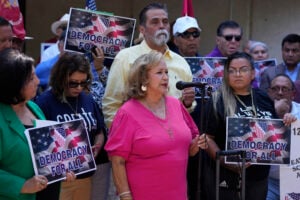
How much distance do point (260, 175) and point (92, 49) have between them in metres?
1.71

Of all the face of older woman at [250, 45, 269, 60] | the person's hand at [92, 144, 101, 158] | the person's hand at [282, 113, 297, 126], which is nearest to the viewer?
the person's hand at [92, 144, 101, 158]

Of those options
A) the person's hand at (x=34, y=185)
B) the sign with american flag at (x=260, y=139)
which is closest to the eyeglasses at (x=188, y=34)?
the sign with american flag at (x=260, y=139)

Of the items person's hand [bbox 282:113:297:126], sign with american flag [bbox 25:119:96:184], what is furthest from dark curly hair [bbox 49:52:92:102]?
person's hand [bbox 282:113:297:126]

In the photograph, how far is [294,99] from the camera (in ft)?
20.2

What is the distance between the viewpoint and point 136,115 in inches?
169

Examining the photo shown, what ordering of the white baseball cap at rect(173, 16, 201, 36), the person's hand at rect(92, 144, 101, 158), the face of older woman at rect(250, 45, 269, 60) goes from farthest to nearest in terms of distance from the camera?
the face of older woman at rect(250, 45, 269, 60), the white baseball cap at rect(173, 16, 201, 36), the person's hand at rect(92, 144, 101, 158)

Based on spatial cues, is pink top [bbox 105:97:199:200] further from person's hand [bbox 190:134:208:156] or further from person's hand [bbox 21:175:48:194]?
person's hand [bbox 21:175:48:194]

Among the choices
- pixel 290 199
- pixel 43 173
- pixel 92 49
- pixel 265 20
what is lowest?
pixel 290 199

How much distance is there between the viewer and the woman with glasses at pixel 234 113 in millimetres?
4961

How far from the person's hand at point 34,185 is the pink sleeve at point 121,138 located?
0.67 m

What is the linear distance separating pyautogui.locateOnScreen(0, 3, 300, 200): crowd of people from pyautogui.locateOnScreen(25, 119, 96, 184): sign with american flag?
55mm

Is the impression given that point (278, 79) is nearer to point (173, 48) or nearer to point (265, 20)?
point (173, 48)

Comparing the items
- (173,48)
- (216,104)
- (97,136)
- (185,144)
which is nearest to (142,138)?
(185,144)

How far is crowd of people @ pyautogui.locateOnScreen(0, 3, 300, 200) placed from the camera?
3.72m
